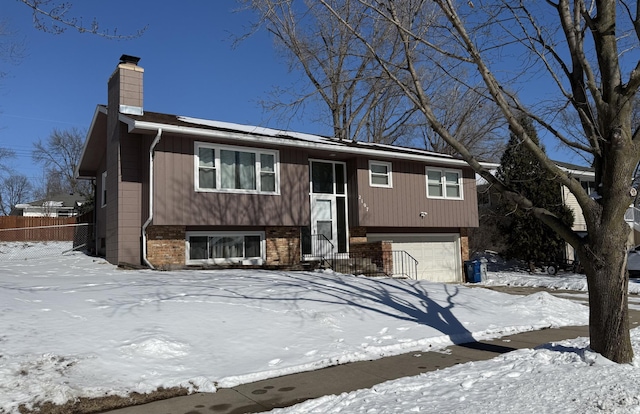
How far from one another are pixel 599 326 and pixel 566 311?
5176mm

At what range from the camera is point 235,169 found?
14773 mm

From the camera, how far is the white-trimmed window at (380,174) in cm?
1798

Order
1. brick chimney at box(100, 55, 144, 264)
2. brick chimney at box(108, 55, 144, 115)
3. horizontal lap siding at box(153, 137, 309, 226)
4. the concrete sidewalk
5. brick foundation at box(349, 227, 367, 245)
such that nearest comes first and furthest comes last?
the concrete sidewalk < horizontal lap siding at box(153, 137, 309, 226) < brick chimney at box(100, 55, 144, 264) < brick chimney at box(108, 55, 144, 115) < brick foundation at box(349, 227, 367, 245)

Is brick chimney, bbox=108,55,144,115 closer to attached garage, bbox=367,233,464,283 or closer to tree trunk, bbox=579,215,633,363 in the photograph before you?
attached garage, bbox=367,233,464,283

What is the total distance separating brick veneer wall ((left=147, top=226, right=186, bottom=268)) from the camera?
13562mm

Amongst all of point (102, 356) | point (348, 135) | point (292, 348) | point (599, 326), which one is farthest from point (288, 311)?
point (348, 135)

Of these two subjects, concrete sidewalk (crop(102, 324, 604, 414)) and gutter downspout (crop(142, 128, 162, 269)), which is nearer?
concrete sidewalk (crop(102, 324, 604, 414))

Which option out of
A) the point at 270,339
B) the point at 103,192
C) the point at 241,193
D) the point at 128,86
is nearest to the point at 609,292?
the point at 270,339

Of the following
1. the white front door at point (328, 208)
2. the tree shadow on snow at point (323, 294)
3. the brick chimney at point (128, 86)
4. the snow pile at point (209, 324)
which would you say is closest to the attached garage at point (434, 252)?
the white front door at point (328, 208)

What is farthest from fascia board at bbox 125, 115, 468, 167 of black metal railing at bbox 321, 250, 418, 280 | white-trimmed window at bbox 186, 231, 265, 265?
black metal railing at bbox 321, 250, 418, 280

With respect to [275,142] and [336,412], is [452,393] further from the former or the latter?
[275,142]

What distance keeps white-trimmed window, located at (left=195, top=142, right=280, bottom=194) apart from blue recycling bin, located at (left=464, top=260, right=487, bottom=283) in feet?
29.6

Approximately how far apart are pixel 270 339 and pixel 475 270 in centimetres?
1450

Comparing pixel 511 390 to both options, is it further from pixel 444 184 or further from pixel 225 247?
pixel 444 184
